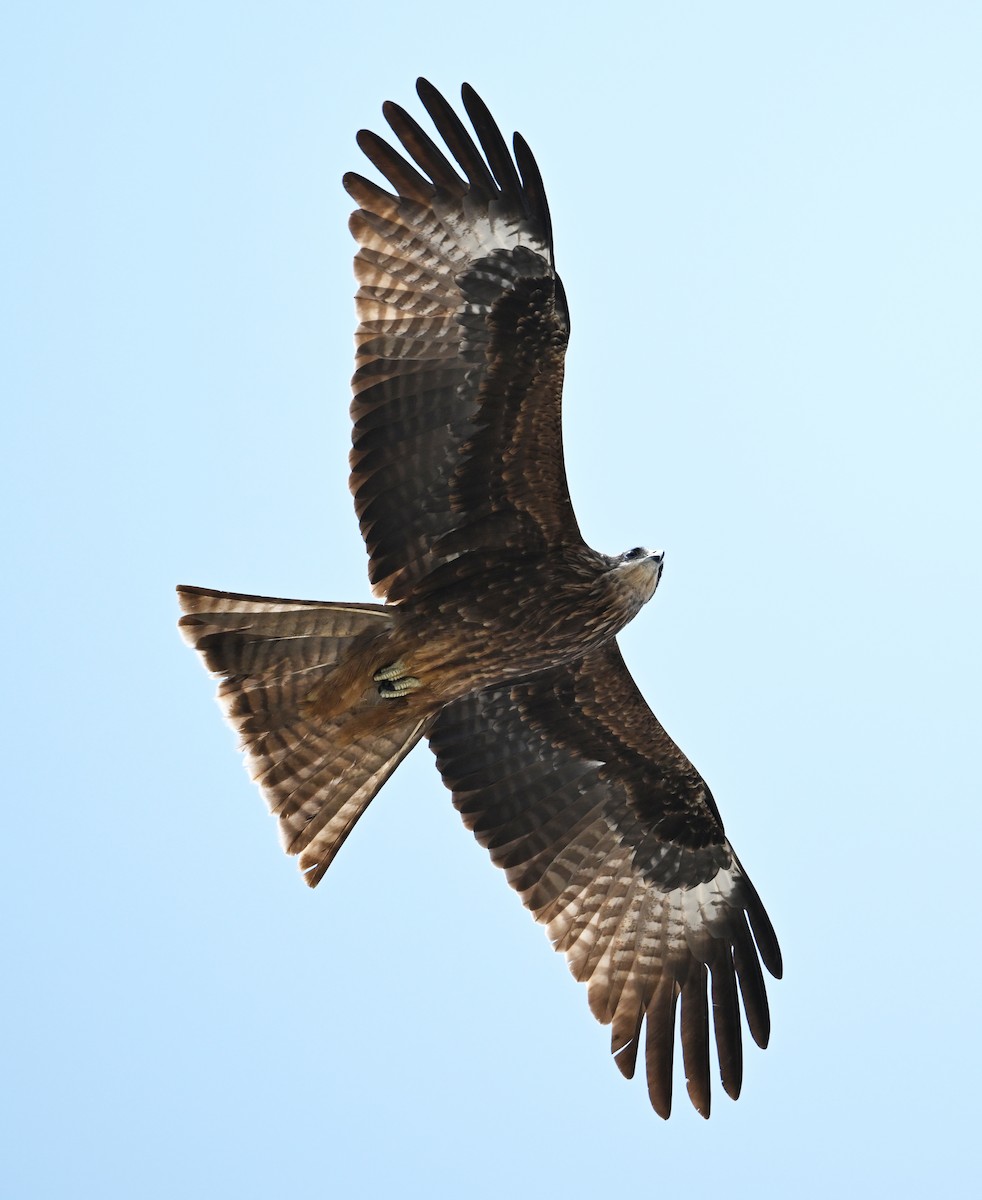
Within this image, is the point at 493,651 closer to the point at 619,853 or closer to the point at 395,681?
the point at 395,681

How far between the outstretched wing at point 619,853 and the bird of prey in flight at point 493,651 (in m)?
0.01

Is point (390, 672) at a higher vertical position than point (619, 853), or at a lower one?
higher

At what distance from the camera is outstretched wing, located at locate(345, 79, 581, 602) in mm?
8891

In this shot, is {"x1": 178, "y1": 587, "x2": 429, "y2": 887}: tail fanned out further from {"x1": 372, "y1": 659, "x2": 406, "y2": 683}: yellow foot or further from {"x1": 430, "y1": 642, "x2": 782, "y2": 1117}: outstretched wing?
{"x1": 430, "y1": 642, "x2": 782, "y2": 1117}: outstretched wing

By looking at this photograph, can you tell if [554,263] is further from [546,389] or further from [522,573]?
[522,573]

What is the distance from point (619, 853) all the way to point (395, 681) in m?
1.95

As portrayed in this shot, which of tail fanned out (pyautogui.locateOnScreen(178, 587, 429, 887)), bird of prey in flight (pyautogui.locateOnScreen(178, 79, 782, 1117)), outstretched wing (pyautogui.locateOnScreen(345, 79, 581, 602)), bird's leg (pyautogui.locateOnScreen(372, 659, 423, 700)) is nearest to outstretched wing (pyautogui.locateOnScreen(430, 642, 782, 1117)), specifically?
bird of prey in flight (pyautogui.locateOnScreen(178, 79, 782, 1117))

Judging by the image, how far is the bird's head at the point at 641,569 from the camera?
9.44m

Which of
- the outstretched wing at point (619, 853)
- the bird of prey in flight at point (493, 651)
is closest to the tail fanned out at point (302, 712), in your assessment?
the bird of prey in flight at point (493, 651)

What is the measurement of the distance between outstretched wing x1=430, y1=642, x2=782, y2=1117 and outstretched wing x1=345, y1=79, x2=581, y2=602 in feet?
5.38

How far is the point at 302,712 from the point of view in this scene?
948 centimetres

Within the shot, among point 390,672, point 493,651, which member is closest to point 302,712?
point 390,672

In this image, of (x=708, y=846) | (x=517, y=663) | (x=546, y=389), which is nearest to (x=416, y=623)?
(x=517, y=663)

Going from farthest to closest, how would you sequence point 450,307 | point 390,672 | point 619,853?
point 619,853, point 390,672, point 450,307
